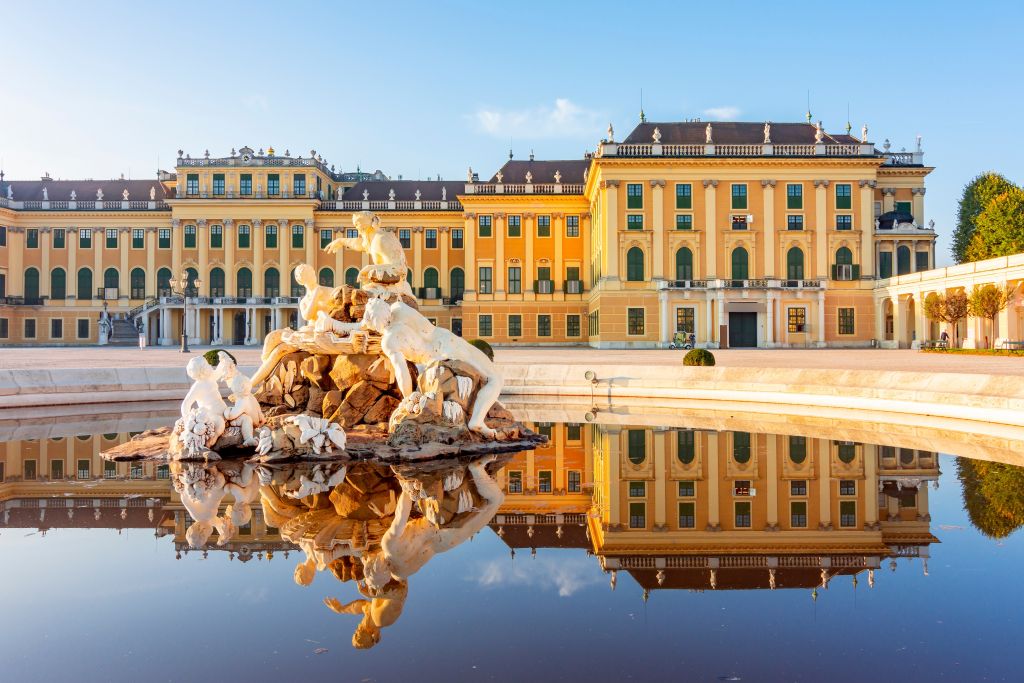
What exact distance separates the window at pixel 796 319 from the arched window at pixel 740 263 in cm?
323

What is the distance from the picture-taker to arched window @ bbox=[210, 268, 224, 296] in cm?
5806

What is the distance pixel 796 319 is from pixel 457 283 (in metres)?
25.5

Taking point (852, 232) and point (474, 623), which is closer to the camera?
point (474, 623)

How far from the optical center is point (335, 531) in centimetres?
530

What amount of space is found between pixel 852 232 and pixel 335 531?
4568cm

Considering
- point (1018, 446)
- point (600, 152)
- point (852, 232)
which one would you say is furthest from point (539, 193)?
point (1018, 446)

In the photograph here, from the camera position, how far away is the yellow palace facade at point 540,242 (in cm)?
4459

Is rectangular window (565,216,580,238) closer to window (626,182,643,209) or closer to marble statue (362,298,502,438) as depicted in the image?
window (626,182,643,209)

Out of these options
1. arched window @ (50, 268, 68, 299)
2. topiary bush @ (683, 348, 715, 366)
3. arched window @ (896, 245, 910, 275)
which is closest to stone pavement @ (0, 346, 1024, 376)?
topiary bush @ (683, 348, 715, 366)

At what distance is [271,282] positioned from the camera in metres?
58.4

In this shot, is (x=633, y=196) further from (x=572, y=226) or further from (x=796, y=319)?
(x=796, y=319)

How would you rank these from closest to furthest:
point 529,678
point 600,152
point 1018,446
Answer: point 529,678
point 1018,446
point 600,152

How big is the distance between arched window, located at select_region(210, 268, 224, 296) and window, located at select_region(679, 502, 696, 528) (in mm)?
56919

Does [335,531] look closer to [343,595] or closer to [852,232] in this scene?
[343,595]
